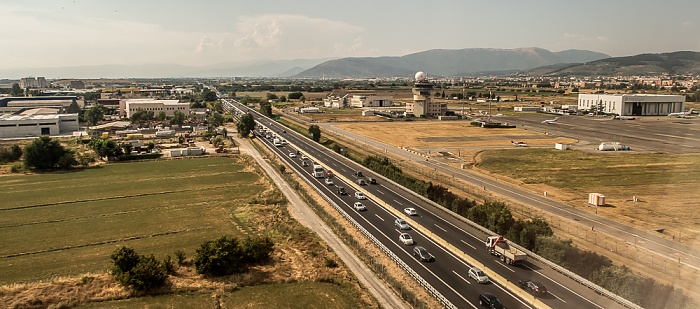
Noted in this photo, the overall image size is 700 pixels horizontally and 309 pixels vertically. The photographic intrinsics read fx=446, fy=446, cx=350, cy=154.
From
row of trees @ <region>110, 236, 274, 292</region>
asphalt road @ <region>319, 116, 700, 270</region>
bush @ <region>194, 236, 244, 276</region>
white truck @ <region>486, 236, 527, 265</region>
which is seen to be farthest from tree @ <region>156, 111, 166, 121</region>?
white truck @ <region>486, 236, 527, 265</region>

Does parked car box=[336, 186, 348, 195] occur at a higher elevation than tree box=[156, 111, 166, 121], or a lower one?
lower

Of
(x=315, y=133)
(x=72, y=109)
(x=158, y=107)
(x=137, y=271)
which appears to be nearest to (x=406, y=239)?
(x=137, y=271)

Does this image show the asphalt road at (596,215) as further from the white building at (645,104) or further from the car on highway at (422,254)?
the white building at (645,104)

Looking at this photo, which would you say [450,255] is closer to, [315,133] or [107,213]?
[107,213]

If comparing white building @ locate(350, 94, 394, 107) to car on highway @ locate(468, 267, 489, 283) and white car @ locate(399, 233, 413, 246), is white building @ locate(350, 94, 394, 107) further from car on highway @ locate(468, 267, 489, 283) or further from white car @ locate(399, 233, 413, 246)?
car on highway @ locate(468, 267, 489, 283)

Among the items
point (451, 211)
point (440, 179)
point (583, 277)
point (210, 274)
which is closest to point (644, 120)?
point (440, 179)

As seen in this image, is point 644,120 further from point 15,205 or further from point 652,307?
point 15,205
